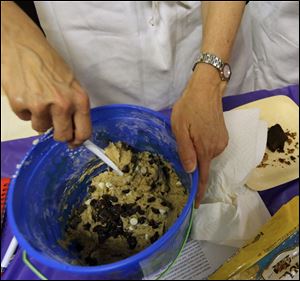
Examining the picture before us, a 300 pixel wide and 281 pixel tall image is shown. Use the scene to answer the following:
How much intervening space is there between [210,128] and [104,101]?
323 mm

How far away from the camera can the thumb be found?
512mm

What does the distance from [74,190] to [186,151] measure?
0.24 metres

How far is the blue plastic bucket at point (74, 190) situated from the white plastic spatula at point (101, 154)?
32mm

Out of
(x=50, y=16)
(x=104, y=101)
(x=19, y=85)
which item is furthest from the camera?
(x=104, y=101)

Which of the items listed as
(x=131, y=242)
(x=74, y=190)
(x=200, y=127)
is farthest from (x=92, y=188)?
(x=200, y=127)

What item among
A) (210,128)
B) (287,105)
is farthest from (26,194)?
(287,105)

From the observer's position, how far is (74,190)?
A: 25.4 inches

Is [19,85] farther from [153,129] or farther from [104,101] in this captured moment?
[104,101]

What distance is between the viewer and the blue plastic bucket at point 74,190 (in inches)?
17.1

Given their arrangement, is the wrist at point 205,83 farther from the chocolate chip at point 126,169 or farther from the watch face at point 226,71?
the chocolate chip at point 126,169

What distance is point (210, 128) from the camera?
21.8 inches

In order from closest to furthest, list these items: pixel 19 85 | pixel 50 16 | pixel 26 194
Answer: pixel 19 85
pixel 26 194
pixel 50 16

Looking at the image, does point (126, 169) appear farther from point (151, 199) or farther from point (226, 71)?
point (226, 71)

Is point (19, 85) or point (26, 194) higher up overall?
point (19, 85)
